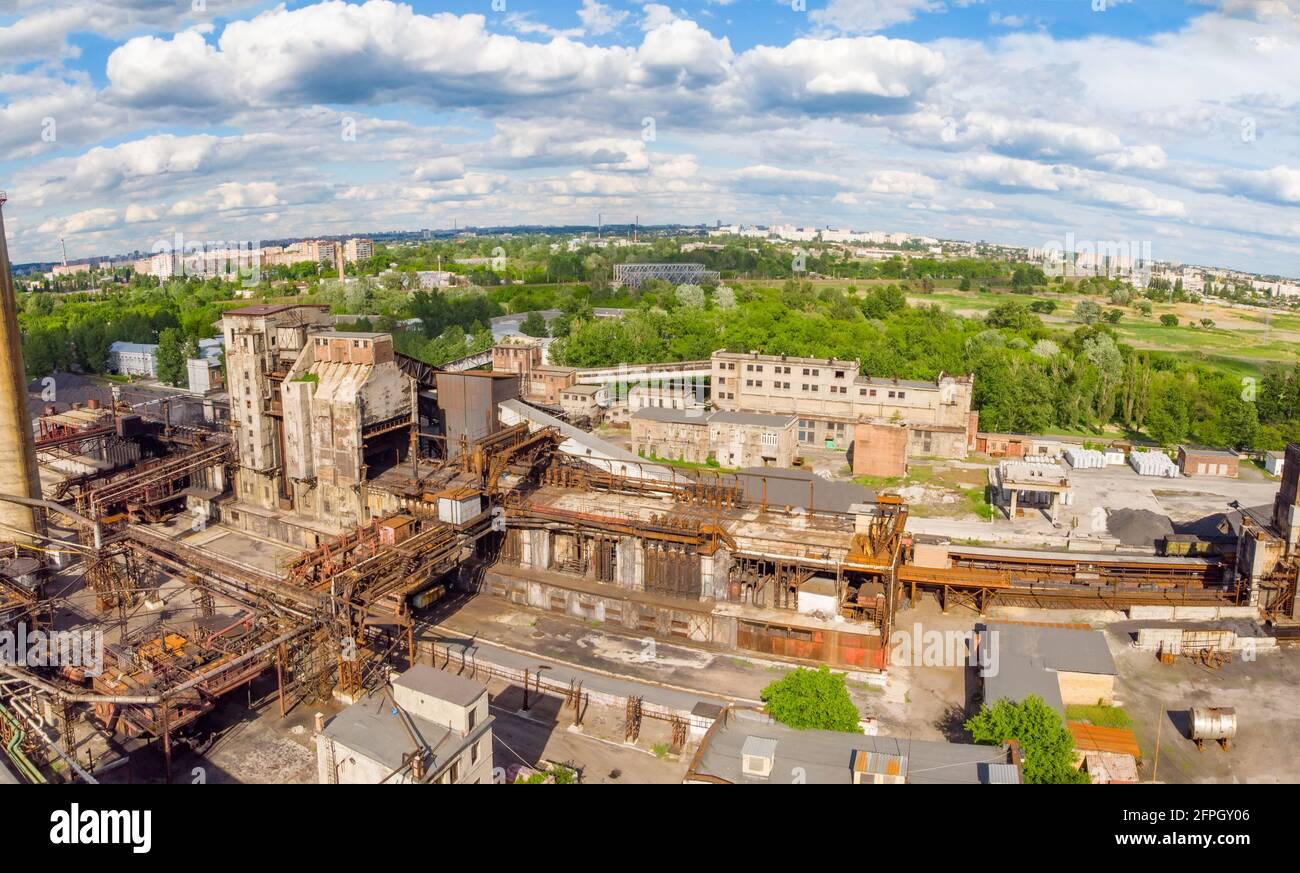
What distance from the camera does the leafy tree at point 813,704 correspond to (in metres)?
22.3

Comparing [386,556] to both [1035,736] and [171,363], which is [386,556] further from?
[171,363]

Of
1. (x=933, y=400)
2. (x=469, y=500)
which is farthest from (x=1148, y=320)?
(x=469, y=500)

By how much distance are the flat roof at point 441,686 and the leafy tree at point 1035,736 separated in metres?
13.1

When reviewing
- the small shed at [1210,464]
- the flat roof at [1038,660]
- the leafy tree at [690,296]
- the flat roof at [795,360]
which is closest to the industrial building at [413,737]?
the flat roof at [1038,660]

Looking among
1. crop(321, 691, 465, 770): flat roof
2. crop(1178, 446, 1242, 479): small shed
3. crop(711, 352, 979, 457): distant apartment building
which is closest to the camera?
crop(321, 691, 465, 770): flat roof

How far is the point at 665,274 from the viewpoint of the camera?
16362 cm

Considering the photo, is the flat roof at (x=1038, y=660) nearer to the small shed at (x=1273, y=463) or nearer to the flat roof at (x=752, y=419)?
the flat roof at (x=752, y=419)

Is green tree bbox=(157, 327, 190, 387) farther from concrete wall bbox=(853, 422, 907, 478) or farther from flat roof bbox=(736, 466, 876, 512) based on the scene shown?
concrete wall bbox=(853, 422, 907, 478)

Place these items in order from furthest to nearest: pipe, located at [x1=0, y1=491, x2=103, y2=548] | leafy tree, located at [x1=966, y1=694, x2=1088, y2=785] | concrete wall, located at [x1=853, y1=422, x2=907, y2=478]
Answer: concrete wall, located at [x1=853, y1=422, x2=907, y2=478], pipe, located at [x1=0, y1=491, x2=103, y2=548], leafy tree, located at [x1=966, y1=694, x2=1088, y2=785]

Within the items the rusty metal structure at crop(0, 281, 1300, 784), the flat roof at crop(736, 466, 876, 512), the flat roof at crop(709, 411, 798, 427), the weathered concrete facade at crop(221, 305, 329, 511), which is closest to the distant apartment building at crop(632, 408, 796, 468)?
the flat roof at crop(709, 411, 798, 427)

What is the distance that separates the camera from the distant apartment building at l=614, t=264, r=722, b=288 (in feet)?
514

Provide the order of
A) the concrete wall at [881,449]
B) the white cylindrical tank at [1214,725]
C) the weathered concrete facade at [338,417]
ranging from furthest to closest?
the concrete wall at [881,449], the weathered concrete facade at [338,417], the white cylindrical tank at [1214,725]

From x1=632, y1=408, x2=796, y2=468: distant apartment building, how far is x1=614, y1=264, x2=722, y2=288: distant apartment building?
321 feet
